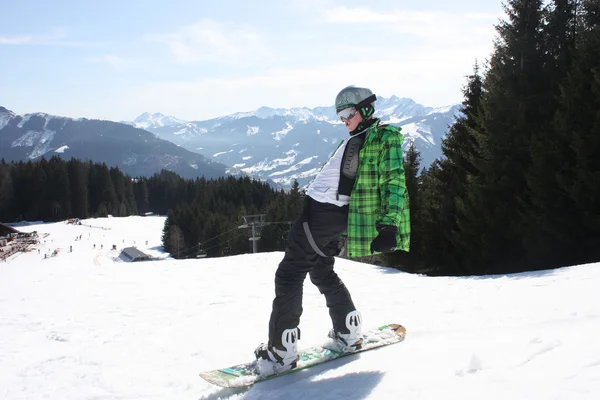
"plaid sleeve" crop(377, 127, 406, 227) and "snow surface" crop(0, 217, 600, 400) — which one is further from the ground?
"plaid sleeve" crop(377, 127, 406, 227)

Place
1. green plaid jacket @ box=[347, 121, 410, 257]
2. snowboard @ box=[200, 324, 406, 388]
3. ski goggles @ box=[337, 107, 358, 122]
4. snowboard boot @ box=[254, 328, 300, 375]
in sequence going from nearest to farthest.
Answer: green plaid jacket @ box=[347, 121, 410, 257] < snowboard @ box=[200, 324, 406, 388] < snowboard boot @ box=[254, 328, 300, 375] < ski goggles @ box=[337, 107, 358, 122]

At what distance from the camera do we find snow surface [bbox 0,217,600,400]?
9.47 feet

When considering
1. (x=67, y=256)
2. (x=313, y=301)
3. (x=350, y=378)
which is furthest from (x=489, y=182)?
(x=67, y=256)

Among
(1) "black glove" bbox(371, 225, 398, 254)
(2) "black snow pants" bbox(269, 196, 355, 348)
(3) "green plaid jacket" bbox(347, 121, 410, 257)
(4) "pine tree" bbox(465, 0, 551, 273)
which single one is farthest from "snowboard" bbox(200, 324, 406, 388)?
(4) "pine tree" bbox(465, 0, 551, 273)

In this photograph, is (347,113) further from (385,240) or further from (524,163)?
(524,163)

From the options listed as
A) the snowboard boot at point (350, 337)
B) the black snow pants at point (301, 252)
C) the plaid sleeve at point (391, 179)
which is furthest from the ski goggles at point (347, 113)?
the snowboard boot at point (350, 337)

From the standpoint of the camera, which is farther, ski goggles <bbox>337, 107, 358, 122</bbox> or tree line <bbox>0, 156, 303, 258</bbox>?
tree line <bbox>0, 156, 303, 258</bbox>

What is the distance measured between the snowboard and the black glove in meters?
1.26

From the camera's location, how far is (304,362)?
4004 millimetres

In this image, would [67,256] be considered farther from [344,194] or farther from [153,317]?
[344,194]

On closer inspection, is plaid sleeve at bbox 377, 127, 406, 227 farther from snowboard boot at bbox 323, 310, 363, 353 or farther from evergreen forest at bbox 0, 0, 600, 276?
evergreen forest at bbox 0, 0, 600, 276

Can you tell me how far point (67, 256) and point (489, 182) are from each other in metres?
52.4

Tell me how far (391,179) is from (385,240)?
523 mm

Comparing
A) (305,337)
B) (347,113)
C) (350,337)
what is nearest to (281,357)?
(350,337)
